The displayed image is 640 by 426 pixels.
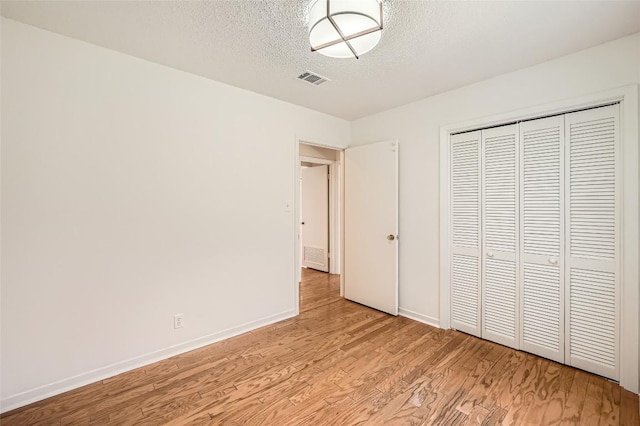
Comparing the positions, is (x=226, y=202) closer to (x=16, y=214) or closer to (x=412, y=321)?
(x=16, y=214)

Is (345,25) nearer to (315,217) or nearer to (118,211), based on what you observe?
(118,211)

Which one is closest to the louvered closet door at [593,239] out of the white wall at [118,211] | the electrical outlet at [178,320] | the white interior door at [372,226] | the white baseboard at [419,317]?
the white baseboard at [419,317]

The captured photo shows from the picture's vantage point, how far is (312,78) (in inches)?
104

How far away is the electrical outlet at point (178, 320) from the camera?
8.17 feet

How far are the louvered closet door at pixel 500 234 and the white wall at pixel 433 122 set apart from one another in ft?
1.04

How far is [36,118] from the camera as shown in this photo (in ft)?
6.25

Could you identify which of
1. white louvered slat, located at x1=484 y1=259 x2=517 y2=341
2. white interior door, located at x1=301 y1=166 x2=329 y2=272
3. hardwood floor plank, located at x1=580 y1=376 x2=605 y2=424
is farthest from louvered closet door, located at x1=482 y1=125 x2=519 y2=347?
white interior door, located at x1=301 y1=166 x2=329 y2=272

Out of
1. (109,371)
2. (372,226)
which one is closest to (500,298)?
(372,226)

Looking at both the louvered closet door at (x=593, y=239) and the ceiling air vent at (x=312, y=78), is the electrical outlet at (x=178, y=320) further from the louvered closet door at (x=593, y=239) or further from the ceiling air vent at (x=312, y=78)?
the louvered closet door at (x=593, y=239)

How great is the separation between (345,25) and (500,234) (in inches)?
88.9

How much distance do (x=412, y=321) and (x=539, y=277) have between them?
1.33 m

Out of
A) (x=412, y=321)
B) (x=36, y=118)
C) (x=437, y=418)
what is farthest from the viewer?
(x=412, y=321)

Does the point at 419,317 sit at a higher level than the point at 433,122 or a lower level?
lower

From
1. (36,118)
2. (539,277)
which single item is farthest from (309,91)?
(539,277)
